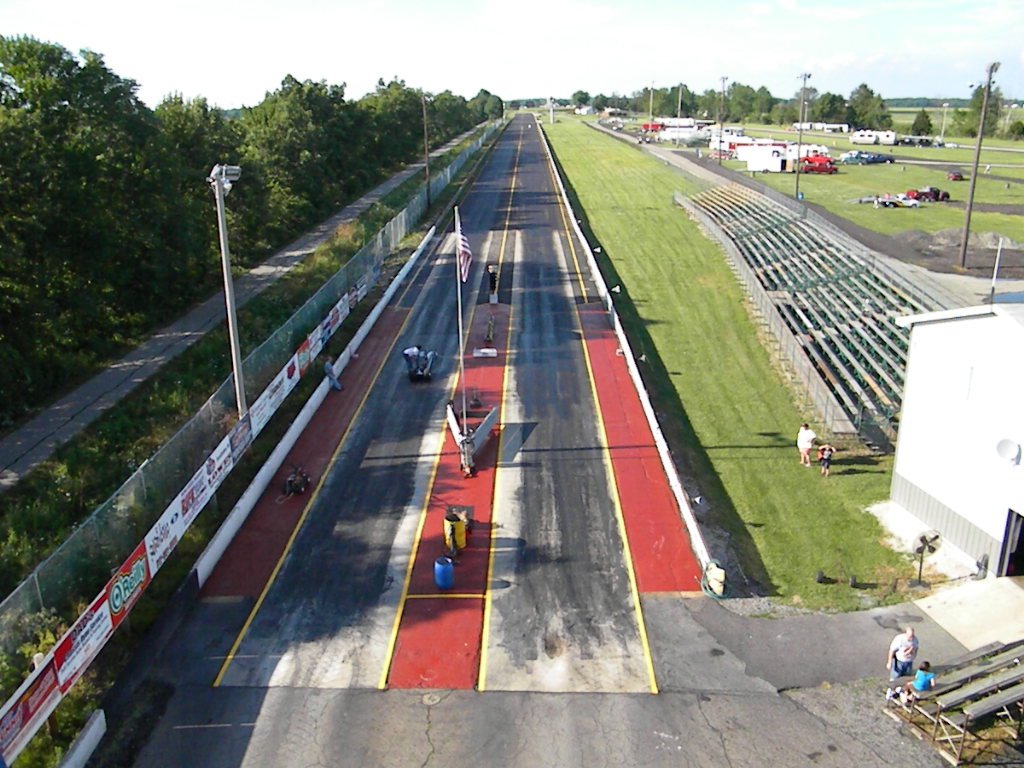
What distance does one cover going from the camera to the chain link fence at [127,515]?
15281 millimetres

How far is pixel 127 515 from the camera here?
18859 mm

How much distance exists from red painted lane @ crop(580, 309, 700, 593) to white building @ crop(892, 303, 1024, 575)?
20.5ft

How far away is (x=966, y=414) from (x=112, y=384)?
1069 inches

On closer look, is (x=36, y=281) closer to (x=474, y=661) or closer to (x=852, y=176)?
(x=474, y=661)

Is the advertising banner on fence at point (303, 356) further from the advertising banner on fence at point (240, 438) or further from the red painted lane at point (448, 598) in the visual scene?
the red painted lane at point (448, 598)

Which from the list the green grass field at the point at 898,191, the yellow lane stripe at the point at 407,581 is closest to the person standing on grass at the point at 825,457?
Result: the yellow lane stripe at the point at 407,581

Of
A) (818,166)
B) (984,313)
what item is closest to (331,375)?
(984,313)

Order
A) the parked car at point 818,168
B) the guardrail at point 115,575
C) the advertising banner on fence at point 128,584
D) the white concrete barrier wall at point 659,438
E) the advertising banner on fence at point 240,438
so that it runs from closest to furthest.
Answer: the guardrail at point 115,575 → the advertising banner on fence at point 128,584 → the white concrete barrier wall at point 659,438 → the advertising banner on fence at point 240,438 → the parked car at point 818,168

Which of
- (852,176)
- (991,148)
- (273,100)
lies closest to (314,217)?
(273,100)

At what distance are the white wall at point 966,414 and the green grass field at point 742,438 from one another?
2096 mm

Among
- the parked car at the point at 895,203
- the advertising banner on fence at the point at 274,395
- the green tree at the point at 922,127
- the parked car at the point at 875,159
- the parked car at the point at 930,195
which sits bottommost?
the advertising banner on fence at the point at 274,395

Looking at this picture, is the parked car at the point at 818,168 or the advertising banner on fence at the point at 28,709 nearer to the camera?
Result: the advertising banner on fence at the point at 28,709

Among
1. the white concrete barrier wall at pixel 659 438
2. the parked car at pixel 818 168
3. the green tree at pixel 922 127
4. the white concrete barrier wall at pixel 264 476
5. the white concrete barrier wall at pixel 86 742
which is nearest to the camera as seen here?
the white concrete barrier wall at pixel 86 742

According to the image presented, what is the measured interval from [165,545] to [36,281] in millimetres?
14580
